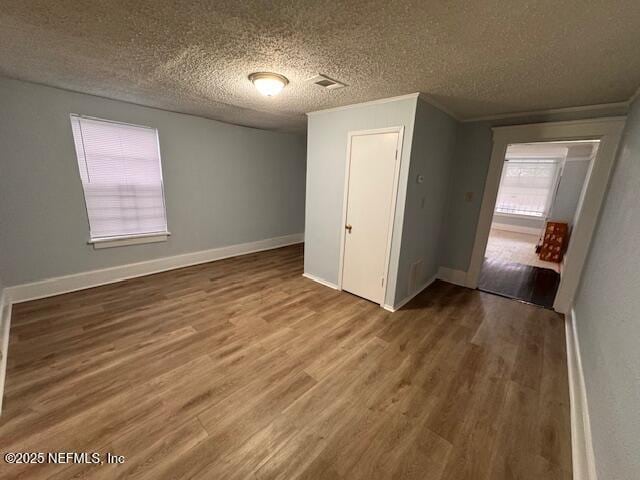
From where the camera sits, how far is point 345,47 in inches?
66.9

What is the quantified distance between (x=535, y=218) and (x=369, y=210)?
7.69 meters

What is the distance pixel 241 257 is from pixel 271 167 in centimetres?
197

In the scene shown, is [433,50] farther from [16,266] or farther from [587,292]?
[16,266]

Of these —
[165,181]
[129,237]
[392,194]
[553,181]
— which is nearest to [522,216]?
[553,181]

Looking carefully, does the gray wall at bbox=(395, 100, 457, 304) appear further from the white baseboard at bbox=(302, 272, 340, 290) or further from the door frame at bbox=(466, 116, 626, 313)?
the white baseboard at bbox=(302, 272, 340, 290)

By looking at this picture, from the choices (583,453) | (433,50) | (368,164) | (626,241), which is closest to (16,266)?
(368,164)

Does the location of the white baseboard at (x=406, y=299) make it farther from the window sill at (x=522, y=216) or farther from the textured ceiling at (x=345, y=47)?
Answer: the window sill at (x=522, y=216)

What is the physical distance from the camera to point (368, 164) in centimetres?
303

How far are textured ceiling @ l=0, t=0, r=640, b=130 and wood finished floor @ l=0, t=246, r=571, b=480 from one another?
2421mm

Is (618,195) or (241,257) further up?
(618,195)

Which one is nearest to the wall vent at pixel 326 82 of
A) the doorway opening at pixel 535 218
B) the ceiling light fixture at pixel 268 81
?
the ceiling light fixture at pixel 268 81

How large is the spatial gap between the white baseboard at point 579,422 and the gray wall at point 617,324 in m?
0.07

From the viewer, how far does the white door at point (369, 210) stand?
114 inches

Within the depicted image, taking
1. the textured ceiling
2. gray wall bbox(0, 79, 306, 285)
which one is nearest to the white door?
the textured ceiling
